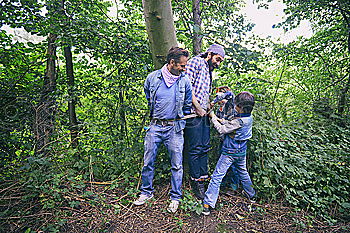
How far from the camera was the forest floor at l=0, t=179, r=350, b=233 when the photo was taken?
2295 mm

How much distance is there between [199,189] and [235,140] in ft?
2.85

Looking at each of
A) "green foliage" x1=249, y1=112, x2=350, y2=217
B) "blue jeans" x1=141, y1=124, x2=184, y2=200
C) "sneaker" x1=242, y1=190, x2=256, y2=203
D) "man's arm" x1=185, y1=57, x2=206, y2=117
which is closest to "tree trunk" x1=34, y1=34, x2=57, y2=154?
"blue jeans" x1=141, y1=124, x2=184, y2=200

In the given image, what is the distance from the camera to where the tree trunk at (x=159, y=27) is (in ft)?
8.93

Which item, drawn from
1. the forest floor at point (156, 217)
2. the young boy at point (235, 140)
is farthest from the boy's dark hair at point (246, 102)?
the forest floor at point (156, 217)

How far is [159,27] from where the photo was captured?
279 cm

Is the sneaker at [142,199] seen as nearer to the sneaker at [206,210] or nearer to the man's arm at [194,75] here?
the sneaker at [206,210]

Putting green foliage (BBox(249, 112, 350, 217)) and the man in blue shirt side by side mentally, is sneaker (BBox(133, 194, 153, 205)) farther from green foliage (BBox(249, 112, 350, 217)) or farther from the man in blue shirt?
green foliage (BBox(249, 112, 350, 217))

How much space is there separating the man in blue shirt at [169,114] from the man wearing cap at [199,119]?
180mm

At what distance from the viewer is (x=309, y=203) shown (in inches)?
118

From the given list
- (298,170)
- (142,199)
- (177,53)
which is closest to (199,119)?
(177,53)

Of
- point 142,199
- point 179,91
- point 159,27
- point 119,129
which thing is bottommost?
point 142,199

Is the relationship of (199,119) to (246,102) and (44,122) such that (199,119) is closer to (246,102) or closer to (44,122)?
(246,102)

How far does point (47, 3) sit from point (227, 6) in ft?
11.5

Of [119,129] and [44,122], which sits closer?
[44,122]
